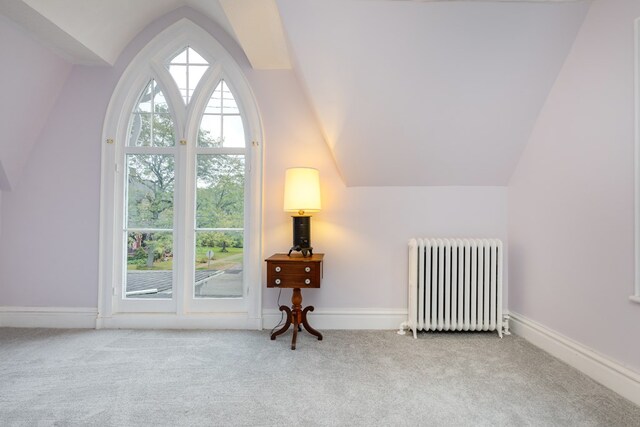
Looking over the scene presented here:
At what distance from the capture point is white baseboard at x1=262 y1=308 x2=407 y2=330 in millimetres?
2660

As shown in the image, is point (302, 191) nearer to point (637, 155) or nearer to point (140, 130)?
point (140, 130)

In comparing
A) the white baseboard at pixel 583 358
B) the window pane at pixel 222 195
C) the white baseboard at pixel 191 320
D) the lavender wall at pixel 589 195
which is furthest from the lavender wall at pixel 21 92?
the white baseboard at pixel 583 358

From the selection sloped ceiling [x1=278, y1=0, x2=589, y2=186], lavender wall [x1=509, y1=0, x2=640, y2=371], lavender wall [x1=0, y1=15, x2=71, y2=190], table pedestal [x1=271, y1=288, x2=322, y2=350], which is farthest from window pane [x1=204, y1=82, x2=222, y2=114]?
lavender wall [x1=509, y1=0, x2=640, y2=371]

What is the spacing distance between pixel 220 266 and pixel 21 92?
81.3 inches

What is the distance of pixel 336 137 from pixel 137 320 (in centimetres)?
227

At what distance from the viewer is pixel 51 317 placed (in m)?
2.69

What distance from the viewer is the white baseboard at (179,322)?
266 centimetres

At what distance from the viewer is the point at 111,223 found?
2.71 metres

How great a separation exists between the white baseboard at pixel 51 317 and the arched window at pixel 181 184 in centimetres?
16

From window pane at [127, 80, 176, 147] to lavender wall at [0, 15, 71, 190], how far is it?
2.11 feet

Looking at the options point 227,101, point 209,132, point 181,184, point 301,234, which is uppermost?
point 227,101

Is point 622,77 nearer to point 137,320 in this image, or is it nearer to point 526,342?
point 526,342

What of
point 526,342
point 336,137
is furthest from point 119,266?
point 526,342

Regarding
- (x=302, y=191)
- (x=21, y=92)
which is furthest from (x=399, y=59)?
(x=21, y=92)
